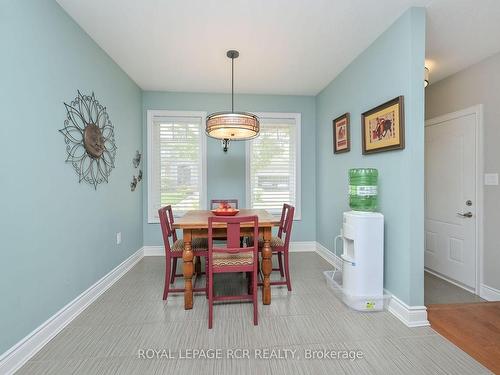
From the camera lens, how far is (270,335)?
1845 millimetres

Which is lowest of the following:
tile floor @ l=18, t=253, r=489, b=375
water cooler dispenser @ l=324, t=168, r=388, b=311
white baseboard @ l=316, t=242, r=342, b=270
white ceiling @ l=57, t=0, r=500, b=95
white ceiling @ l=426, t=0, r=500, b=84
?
tile floor @ l=18, t=253, r=489, b=375

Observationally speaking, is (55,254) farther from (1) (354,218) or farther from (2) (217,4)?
(1) (354,218)

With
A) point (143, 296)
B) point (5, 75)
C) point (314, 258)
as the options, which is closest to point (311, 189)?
point (314, 258)

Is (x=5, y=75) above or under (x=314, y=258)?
above

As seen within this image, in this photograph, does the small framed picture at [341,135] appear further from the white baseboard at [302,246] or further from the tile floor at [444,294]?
the tile floor at [444,294]

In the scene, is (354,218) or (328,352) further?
(354,218)

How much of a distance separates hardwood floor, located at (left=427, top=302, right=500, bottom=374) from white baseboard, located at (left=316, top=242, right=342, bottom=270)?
3.59 ft

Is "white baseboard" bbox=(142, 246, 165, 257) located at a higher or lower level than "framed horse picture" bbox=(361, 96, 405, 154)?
lower

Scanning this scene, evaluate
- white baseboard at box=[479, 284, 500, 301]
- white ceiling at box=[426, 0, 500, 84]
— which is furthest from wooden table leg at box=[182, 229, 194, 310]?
white baseboard at box=[479, 284, 500, 301]

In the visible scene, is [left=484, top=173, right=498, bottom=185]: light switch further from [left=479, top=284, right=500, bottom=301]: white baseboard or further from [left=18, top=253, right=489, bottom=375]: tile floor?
[left=18, top=253, right=489, bottom=375]: tile floor

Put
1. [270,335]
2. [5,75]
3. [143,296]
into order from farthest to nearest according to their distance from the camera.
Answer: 1. [143,296]
2. [270,335]
3. [5,75]

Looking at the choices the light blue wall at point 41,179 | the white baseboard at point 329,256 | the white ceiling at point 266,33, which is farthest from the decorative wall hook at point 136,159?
the white baseboard at point 329,256

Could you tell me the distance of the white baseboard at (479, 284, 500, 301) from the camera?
2.42 m

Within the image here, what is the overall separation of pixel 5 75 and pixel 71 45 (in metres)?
0.84
